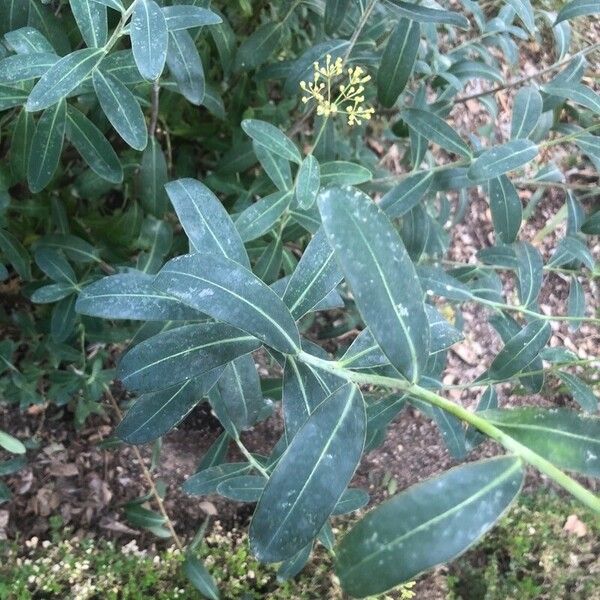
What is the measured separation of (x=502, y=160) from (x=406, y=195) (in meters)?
0.26

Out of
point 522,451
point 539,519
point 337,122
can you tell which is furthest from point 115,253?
point 539,519

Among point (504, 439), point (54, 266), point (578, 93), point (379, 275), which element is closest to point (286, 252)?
point (54, 266)

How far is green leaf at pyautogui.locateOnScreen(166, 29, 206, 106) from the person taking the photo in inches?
51.8

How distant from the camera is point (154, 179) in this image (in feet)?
5.35

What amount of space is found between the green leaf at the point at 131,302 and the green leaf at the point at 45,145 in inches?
14.5

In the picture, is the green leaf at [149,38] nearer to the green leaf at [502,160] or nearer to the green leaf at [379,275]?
the green leaf at [379,275]

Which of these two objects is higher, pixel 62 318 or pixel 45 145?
pixel 45 145

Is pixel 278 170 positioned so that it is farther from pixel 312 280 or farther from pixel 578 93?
pixel 578 93

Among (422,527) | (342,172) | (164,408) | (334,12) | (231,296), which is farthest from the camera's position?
(334,12)

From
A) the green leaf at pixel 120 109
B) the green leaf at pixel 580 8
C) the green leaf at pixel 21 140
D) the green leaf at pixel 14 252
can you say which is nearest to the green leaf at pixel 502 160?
the green leaf at pixel 580 8

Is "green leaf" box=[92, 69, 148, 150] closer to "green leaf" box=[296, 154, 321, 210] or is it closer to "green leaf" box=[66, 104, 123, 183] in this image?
"green leaf" box=[66, 104, 123, 183]

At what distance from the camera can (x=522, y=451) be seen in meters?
0.70

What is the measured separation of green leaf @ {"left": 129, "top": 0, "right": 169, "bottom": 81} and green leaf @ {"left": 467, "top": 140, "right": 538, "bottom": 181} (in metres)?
0.74

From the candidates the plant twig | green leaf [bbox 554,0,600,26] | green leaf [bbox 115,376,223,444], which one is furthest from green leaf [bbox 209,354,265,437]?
green leaf [bbox 554,0,600,26]
